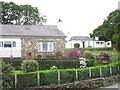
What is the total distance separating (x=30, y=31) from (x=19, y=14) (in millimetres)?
23000

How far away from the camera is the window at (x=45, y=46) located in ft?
75.6

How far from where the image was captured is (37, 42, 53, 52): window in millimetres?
23031

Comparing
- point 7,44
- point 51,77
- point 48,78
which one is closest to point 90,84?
point 51,77

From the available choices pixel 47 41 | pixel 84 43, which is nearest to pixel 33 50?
pixel 47 41

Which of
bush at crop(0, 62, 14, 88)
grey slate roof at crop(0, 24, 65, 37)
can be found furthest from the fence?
grey slate roof at crop(0, 24, 65, 37)

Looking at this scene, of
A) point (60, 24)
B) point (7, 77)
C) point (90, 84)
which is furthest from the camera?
point (60, 24)

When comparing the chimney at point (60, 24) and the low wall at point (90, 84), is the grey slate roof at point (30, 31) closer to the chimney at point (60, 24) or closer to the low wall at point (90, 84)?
the chimney at point (60, 24)

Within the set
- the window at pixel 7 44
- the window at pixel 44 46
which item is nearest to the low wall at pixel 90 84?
the window at pixel 44 46

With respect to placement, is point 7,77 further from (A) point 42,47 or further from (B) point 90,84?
(A) point 42,47

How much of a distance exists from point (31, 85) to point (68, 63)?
770 cm

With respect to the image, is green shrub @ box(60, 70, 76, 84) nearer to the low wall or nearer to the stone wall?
the low wall

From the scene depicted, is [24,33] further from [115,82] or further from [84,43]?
[84,43]

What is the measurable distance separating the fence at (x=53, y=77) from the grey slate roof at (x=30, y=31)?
34.6 ft

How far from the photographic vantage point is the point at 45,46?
23.3m
